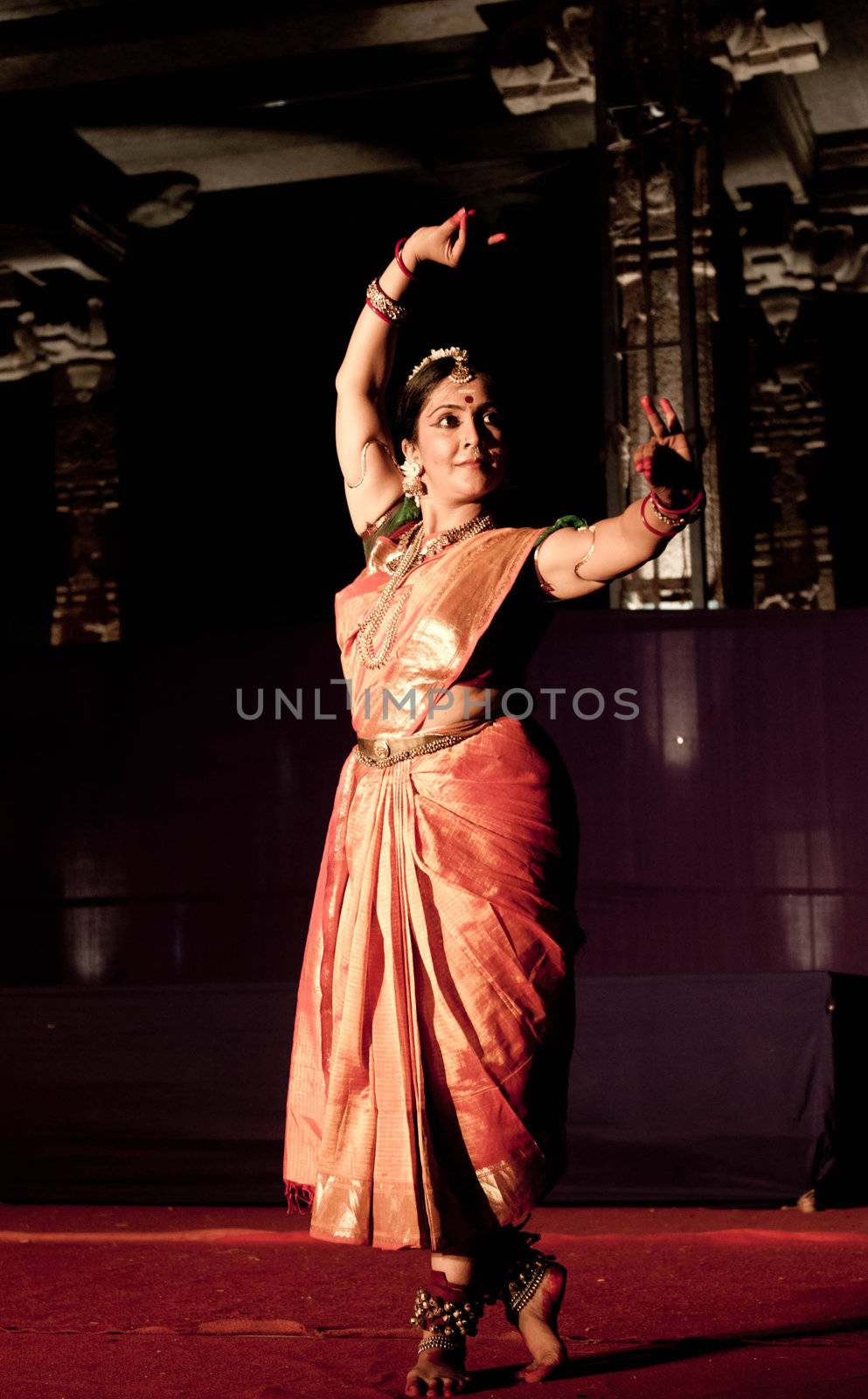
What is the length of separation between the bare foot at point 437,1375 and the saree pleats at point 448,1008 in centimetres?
14

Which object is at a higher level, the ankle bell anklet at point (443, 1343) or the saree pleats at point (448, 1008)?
the saree pleats at point (448, 1008)

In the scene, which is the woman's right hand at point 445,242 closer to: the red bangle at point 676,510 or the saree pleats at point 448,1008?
the red bangle at point 676,510

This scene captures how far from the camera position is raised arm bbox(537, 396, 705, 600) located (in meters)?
1.98

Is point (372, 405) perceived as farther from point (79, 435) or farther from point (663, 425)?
point (79, 435)

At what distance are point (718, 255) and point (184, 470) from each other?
3.17 metres

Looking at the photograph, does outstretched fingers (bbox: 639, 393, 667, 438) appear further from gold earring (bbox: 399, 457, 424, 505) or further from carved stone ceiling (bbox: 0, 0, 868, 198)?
carved stone ceiling (bbox: 0, 0, 868, 198)

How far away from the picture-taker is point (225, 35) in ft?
22.8

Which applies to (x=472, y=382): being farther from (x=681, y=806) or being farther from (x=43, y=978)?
(x=43, y=978)

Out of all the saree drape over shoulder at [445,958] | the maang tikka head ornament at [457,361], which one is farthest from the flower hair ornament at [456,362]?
the saree drape over shoulder at [445,958]

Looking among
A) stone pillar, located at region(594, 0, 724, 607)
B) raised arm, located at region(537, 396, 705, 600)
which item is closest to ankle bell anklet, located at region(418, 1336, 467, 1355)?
raised arm, located at region(537, 396, 705, 600)

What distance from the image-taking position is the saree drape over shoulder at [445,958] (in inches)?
81.2

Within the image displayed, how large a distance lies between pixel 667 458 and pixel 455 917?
2.22 feet

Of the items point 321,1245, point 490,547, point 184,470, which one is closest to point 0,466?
point 184,470

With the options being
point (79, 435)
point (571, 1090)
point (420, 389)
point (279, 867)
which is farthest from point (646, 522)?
point (79, 435)
